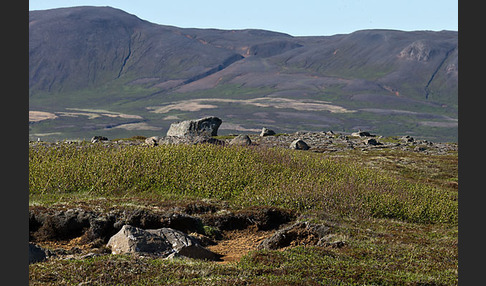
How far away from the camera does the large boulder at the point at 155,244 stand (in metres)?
16.8

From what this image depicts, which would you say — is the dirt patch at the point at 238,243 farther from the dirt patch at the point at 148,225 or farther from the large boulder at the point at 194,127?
the large boulder at the point at 194,127

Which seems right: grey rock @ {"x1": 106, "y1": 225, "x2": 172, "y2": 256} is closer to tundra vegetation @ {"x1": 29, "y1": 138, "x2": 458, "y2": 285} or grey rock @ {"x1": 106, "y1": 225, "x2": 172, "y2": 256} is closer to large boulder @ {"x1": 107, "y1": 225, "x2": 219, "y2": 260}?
large boulder @ {"x1": 107, "y1": 225, "x2": 219, "y2": 260}

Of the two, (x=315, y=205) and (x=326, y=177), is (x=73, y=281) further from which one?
(x=326, y=177)

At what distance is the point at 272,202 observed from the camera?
1058 inches

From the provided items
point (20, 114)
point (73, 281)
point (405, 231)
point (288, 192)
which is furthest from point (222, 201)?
point (20, 114)

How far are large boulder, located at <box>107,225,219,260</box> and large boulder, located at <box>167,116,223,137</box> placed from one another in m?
45.6

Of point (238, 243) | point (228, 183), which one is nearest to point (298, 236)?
point (238, 243)

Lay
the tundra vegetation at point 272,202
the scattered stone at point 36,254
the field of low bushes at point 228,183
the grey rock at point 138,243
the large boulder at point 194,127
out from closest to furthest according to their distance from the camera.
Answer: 1. the tundra vegetation at point 272,202
2. the scattered stone at point 36,254
3. the grey rock at point 138,243
4. the field of low bushes at point 228,183
5. the large boulder at point 194,127

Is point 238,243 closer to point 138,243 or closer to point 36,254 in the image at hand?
point 138,243

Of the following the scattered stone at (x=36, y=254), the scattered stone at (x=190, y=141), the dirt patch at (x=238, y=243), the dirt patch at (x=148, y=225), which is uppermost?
the scattered stone at (x=190, y=141)

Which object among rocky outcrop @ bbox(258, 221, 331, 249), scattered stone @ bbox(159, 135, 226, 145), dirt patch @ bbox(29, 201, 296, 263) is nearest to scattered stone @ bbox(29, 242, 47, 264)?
dirt patch @ bbox(29, 201, 296, 263)

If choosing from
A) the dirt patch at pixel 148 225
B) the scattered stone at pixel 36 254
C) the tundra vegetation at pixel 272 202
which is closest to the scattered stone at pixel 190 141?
the tundra vegetation at pixel 272 202

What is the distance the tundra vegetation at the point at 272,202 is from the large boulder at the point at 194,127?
82.1 ft

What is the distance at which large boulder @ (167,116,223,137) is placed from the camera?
6519cm
